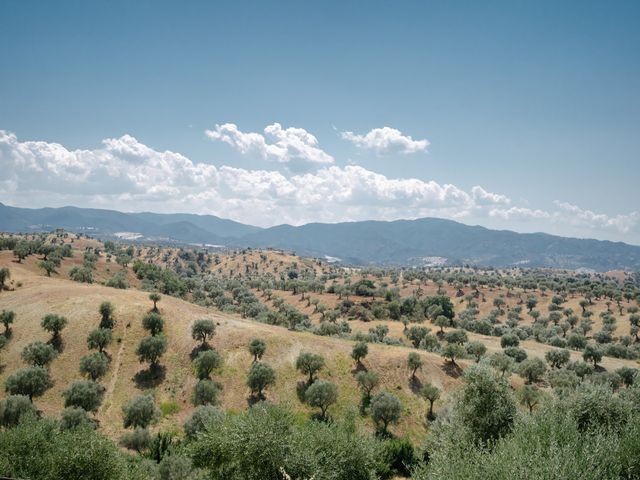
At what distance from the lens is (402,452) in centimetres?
5766

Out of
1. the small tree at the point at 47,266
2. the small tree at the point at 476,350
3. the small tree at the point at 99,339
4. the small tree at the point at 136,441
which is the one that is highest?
the small tree at the point at 47,266

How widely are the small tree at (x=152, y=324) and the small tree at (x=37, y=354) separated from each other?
18.0 metres

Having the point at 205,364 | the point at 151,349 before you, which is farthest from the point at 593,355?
the point at 151,349

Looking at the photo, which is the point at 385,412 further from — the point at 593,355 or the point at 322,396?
the point at 593,355

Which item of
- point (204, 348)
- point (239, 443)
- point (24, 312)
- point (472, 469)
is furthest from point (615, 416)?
point (24, 312)

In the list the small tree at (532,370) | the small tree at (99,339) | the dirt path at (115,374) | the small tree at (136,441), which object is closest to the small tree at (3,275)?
the dirt path at (115,374)

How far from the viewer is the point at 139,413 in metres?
58.1

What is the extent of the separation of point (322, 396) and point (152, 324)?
41.0 metres

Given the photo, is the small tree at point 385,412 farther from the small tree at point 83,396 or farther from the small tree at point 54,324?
the small tree at point 54,324

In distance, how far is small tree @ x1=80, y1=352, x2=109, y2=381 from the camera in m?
68.8

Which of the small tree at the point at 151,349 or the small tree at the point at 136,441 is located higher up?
the small tree at the point at 151,349

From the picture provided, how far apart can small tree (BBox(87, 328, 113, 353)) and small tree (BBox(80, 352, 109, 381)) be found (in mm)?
4564

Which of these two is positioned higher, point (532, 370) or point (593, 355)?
point (593, 355)

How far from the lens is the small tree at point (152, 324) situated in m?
84.1
